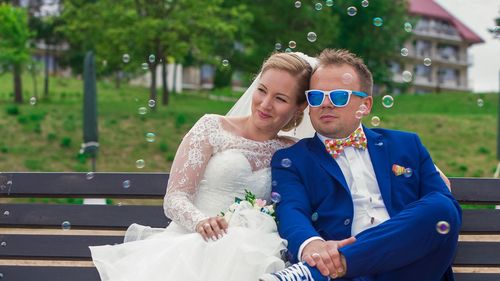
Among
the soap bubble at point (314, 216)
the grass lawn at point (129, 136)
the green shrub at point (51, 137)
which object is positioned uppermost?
the soap bubble at point (314, 216)

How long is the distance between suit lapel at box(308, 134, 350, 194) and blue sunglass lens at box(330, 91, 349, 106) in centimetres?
24

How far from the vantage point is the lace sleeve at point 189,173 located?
422cm

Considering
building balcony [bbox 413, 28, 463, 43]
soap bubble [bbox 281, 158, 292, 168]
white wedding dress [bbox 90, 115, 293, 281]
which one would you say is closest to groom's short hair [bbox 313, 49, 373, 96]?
soap bubble [bbox 281, 158, 292, 168]

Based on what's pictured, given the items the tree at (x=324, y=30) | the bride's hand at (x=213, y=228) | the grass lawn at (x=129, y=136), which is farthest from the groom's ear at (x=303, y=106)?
the tree at (x=324, y=30)

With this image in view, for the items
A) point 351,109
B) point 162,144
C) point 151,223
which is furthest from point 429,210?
point 162,144

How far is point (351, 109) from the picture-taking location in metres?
4.18

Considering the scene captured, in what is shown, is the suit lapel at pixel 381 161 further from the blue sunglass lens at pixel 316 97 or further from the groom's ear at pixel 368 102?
the blue sunglass lens at pixel 316 97

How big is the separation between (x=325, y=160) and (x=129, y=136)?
1742 cm

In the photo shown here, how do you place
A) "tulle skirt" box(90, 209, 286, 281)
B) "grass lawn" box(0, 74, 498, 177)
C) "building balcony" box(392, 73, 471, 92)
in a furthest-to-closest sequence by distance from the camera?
"building balcony" box(392, 73, 471, 92), "grass lawn" box(0, 74, 498, 177), "tulle skirt" box(90, 209, 286, 281)

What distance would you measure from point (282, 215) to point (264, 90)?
770 mm

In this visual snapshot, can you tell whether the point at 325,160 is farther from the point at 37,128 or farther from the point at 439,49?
the point at 439,49

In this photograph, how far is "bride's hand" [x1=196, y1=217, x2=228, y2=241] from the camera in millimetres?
3914

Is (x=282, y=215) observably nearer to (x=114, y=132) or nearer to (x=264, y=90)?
(x=264, y=90)

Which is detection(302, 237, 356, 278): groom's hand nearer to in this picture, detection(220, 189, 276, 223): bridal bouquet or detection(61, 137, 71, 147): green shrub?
detection(220, 189, 276, 223): bridal bouquet
